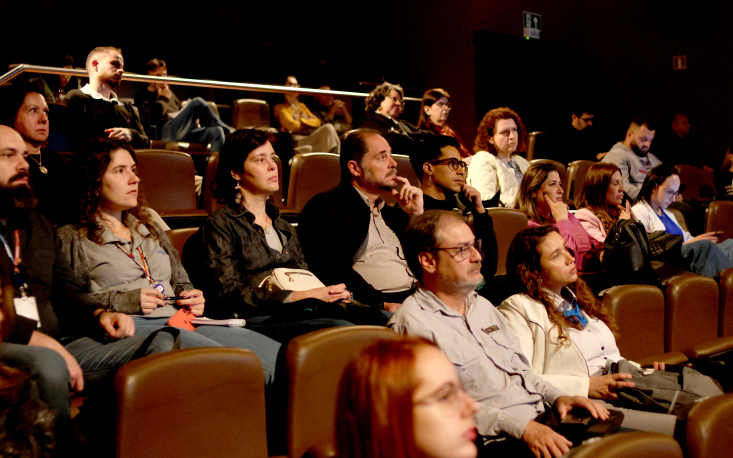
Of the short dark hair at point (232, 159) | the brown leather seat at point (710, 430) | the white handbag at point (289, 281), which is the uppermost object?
the short dark hair at point (232, 159)

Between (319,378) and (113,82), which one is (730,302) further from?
(113,82)

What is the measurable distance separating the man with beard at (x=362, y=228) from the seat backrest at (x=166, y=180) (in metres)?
0.84

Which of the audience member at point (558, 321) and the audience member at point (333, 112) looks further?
the audience member at point (333, 112)

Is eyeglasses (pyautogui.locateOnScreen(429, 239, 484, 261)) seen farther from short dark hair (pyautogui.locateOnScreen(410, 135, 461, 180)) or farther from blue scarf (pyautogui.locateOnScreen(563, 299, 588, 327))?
short dark hair (pyautogui.locateOnScreen(410, 135, 461, 180))

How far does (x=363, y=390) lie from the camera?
750 millimetres

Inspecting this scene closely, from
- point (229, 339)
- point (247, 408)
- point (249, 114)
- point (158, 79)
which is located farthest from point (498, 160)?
point (247, 408)

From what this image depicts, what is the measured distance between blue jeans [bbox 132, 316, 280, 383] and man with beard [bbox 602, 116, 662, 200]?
3164mm

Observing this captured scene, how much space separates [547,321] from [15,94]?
76.5 inches

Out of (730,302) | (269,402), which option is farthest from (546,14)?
(269,402)

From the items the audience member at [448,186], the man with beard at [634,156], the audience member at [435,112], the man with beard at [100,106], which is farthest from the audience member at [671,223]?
the man with beard at [100,106]

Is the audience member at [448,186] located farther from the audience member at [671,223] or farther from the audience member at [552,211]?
the audience member at [671,223]

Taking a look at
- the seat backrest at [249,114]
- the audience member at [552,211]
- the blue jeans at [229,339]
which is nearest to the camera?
the blue jeans at [229,339]

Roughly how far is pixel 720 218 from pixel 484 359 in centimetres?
292

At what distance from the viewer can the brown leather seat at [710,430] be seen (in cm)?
121
